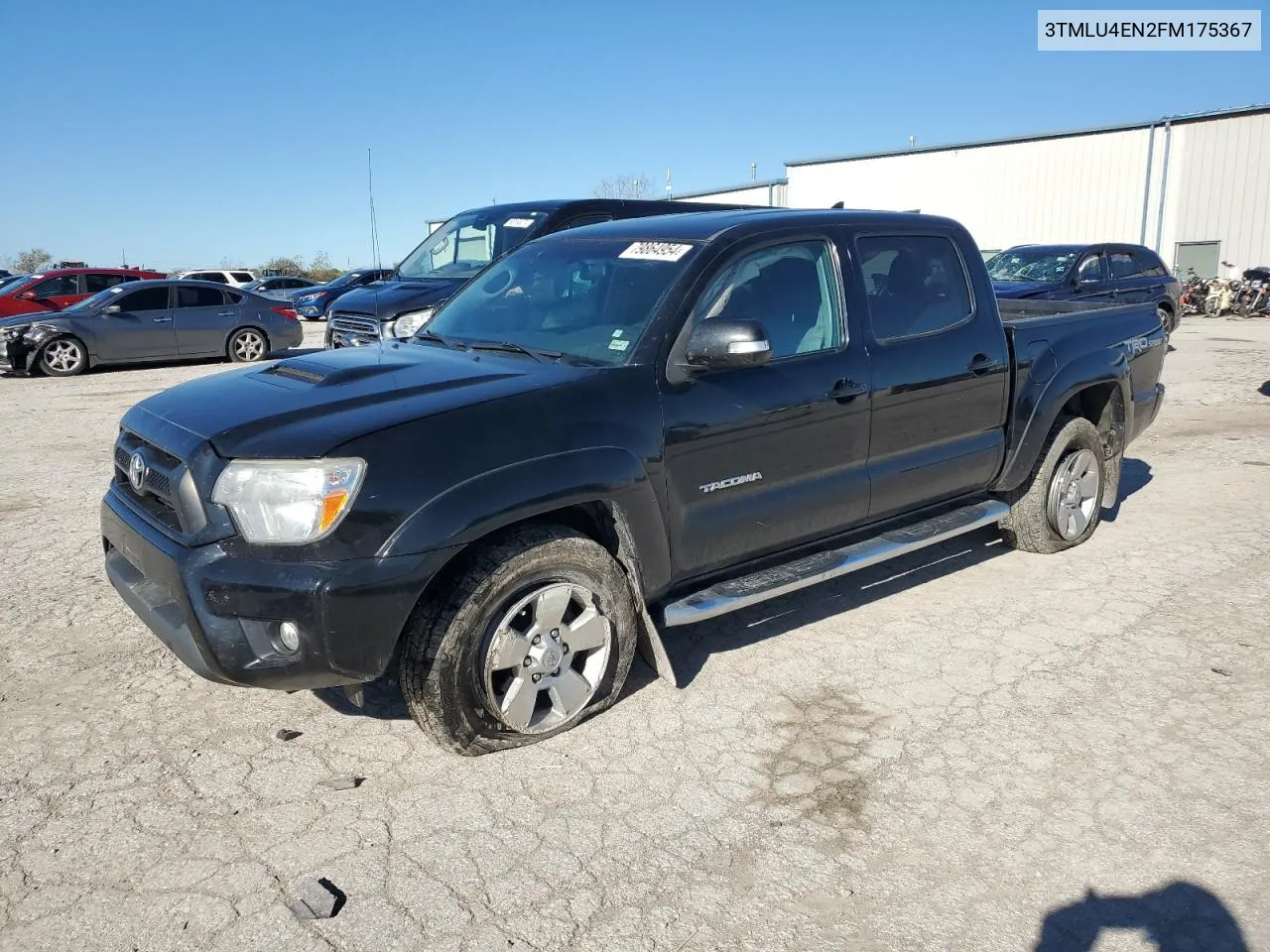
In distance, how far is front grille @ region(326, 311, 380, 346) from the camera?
32.7ft

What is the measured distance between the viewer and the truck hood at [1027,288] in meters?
13.6

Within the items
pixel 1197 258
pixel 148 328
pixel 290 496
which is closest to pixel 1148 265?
pixel 1197 258

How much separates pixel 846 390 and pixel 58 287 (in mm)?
20014

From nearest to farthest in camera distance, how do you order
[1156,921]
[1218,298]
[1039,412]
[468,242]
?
[1156,921] < [1039,412] < [468,242] < [1218,298]

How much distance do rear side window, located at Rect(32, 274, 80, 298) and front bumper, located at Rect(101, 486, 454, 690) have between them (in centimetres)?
1926

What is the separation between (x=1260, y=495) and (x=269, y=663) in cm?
673

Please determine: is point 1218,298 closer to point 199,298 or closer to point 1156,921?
point 199,298

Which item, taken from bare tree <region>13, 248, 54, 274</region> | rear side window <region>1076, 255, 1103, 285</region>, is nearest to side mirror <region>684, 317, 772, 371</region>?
rear side window <region>1076, 255, 1103, 285</region>

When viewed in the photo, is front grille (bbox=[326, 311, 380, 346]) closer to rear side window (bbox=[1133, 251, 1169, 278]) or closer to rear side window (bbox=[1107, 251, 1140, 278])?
rear side window (bbox=[1107, 251, 1140, 278])

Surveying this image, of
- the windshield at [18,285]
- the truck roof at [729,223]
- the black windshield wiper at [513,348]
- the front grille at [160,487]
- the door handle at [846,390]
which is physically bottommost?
the front grille at [160,487]

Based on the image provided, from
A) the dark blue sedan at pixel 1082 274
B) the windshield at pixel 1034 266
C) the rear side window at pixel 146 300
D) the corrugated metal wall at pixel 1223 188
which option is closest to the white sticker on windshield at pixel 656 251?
the dark blue sedan at pixel 1082 274

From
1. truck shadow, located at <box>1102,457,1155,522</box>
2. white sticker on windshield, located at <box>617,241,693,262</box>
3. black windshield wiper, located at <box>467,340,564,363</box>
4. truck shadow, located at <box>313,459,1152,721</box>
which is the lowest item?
truck shadow, located at <box>313,459,1152,721</box>

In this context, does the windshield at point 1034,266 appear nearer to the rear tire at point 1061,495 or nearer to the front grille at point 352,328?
the front grille at point 352,328

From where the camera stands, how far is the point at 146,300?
15.6 meters
